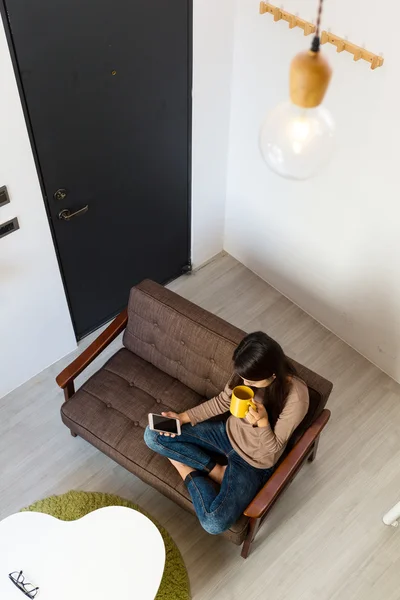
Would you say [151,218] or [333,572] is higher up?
[151,218]

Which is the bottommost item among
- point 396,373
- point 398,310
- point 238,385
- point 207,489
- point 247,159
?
point 396,373

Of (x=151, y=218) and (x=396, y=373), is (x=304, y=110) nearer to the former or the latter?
(x=151, y=218)

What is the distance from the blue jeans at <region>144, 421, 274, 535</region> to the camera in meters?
2.52

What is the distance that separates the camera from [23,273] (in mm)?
3014

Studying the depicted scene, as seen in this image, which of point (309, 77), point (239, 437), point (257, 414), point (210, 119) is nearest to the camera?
point (309, 77)

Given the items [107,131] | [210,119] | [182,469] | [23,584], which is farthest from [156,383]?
[210,119]

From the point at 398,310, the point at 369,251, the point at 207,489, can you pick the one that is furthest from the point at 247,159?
the point at 207,489

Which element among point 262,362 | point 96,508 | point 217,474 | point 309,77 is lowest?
point 96,508

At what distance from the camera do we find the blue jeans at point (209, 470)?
2.52 meters

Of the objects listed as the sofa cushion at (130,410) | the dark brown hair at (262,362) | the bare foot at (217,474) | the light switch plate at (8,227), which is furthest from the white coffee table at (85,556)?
the light switch plate at (8,227)

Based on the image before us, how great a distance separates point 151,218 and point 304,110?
2283 mm

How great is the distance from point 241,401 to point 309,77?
140cm

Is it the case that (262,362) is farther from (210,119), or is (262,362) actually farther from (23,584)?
(210,119)

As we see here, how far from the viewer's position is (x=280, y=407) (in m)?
2.48
